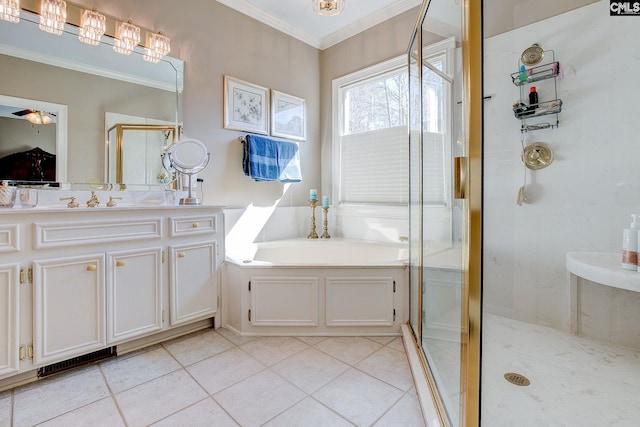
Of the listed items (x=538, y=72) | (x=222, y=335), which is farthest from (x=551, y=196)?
(x=222, y=335)

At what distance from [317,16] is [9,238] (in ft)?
9.51

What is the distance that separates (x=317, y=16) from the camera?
295 cm

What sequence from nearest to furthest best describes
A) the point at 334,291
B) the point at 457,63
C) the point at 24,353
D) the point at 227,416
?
1. the point at 457,63
2. the point at 227,416
3. the point at 24,353
4. the point at 334,291

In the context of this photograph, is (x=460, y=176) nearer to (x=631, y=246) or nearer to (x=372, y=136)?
(x=631, y=246)

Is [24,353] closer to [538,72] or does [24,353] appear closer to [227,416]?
[227,416]

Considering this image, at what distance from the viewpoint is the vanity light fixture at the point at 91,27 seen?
194 centimetres

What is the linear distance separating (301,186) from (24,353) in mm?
2396

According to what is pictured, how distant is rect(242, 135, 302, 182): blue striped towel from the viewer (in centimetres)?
272

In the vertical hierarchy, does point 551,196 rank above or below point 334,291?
above

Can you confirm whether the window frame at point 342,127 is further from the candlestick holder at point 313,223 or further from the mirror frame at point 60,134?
the mirror frame at point 60,134

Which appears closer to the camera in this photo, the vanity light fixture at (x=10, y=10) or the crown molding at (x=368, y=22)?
the vanity light fixture at (x=10, y=10)

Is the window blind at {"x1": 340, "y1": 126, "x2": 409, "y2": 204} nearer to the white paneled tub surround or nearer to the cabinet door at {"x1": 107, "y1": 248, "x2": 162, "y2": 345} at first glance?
the white paneled tub surround

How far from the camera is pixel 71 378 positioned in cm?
159

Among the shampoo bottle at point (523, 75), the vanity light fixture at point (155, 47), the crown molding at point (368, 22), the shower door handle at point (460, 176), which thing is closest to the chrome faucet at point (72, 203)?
the vanity light fixture at point (155, 47)
